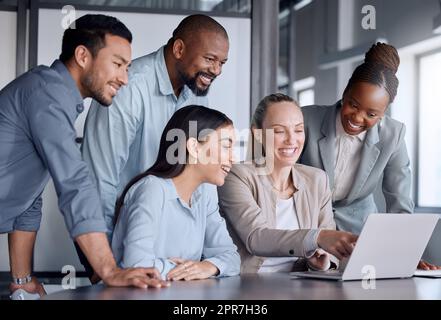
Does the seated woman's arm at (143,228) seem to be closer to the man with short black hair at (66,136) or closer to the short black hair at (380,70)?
the man with short black hair at (66,136)

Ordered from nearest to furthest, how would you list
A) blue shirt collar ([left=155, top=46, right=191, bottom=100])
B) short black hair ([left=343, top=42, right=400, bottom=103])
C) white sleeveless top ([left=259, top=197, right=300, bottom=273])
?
1. white sleeveless top ([left=259, top=197, right=300, bottom=273])
2. blue shirt collar ([left=155, top=46, right=191, bottom=100])
3. short black hair ([left=343, top=42, right=400, bottom=103])

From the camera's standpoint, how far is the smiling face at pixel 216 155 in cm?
230

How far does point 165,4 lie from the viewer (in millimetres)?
3490

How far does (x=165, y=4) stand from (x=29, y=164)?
1.56 meters

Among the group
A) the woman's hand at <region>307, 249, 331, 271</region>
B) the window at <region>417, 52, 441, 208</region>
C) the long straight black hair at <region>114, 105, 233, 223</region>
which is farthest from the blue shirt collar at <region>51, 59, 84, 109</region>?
the window at <region>417, 52, 441, 208</region>

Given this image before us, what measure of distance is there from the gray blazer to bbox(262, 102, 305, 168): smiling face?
1.55 feet

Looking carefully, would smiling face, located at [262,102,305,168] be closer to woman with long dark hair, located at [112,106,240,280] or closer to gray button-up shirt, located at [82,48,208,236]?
woman with long dark hair, located at [112,106,240,280]

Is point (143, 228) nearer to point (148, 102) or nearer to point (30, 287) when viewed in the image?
point (30, 287)

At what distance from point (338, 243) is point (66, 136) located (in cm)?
79

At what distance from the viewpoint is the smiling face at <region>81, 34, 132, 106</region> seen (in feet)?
7.59

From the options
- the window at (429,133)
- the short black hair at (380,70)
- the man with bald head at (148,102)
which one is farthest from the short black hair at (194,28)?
the window at (429,133)

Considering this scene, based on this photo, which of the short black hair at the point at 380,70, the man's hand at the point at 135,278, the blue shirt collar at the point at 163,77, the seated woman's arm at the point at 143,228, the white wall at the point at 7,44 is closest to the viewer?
the man's hand at the point at 135,278

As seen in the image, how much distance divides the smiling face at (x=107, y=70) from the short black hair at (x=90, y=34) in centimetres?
2

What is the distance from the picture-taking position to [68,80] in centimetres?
221
